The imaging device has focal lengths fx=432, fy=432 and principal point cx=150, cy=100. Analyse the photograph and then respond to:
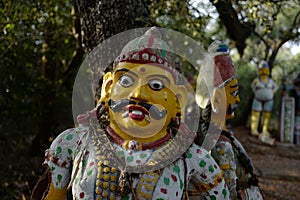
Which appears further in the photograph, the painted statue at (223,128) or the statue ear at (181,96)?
the painted statue at (223,128)

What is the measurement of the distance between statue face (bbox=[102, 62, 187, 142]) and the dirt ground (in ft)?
9.95

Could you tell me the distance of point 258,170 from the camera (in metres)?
7.25

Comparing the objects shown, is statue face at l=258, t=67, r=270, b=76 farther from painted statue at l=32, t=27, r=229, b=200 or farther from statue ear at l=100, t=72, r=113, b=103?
statue ear at l=100, t=72, r=113, b=103

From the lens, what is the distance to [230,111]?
9.95 feet

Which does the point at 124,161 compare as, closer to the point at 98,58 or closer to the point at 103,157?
the point at 103,157

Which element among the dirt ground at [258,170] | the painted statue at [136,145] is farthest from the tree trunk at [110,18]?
the dirt ground at [258,170]

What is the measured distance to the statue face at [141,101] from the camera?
7.61ft

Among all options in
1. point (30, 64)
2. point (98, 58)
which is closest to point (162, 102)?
point (98, 58)

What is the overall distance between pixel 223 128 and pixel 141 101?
34.9 inches

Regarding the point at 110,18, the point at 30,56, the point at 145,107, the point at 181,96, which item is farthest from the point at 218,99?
the point at 30,56

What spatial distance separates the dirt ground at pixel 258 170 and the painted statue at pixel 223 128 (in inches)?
93.8

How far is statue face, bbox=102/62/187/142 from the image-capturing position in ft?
7.61

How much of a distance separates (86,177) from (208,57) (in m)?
1.28

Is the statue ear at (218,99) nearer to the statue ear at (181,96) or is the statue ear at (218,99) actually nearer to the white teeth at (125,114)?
the statue ear at (181,96)
